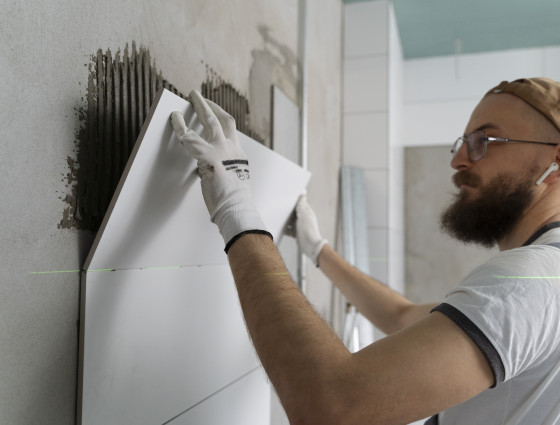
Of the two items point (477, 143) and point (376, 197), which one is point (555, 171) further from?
point (376, 197)

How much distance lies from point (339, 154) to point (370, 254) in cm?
63

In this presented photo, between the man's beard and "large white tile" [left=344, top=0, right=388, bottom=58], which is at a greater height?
"large white tile" [left=344, top=0, right=388, bottom=58]

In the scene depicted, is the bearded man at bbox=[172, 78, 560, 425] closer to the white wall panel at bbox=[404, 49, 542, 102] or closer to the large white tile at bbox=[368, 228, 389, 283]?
the large white tile at bbox=[368, 228, 389, 283]

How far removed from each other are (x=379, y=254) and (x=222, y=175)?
79.0 inches

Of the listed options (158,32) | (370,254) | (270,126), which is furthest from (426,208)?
(158,32)

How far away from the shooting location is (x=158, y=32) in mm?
880

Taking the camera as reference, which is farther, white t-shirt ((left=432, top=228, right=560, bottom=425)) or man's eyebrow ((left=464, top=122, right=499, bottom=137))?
man's eyebrow ((left=464, top=122, right=499, bottom=137))

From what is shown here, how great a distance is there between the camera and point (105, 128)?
2.44 feet

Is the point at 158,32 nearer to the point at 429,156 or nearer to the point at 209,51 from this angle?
the point at 209,51

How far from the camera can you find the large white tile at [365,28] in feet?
8.41

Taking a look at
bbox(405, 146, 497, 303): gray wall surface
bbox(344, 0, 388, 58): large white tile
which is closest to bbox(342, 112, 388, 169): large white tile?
bbox(344, 0, 388, 58): large white tile

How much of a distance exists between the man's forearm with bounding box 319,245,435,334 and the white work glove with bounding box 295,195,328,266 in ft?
0.09

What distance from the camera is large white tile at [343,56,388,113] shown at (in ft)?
8.48

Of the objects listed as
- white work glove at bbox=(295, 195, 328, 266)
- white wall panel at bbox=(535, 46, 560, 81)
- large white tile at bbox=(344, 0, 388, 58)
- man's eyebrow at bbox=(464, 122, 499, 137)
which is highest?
large white tile at bbox=(344, 0, 388, 58)
